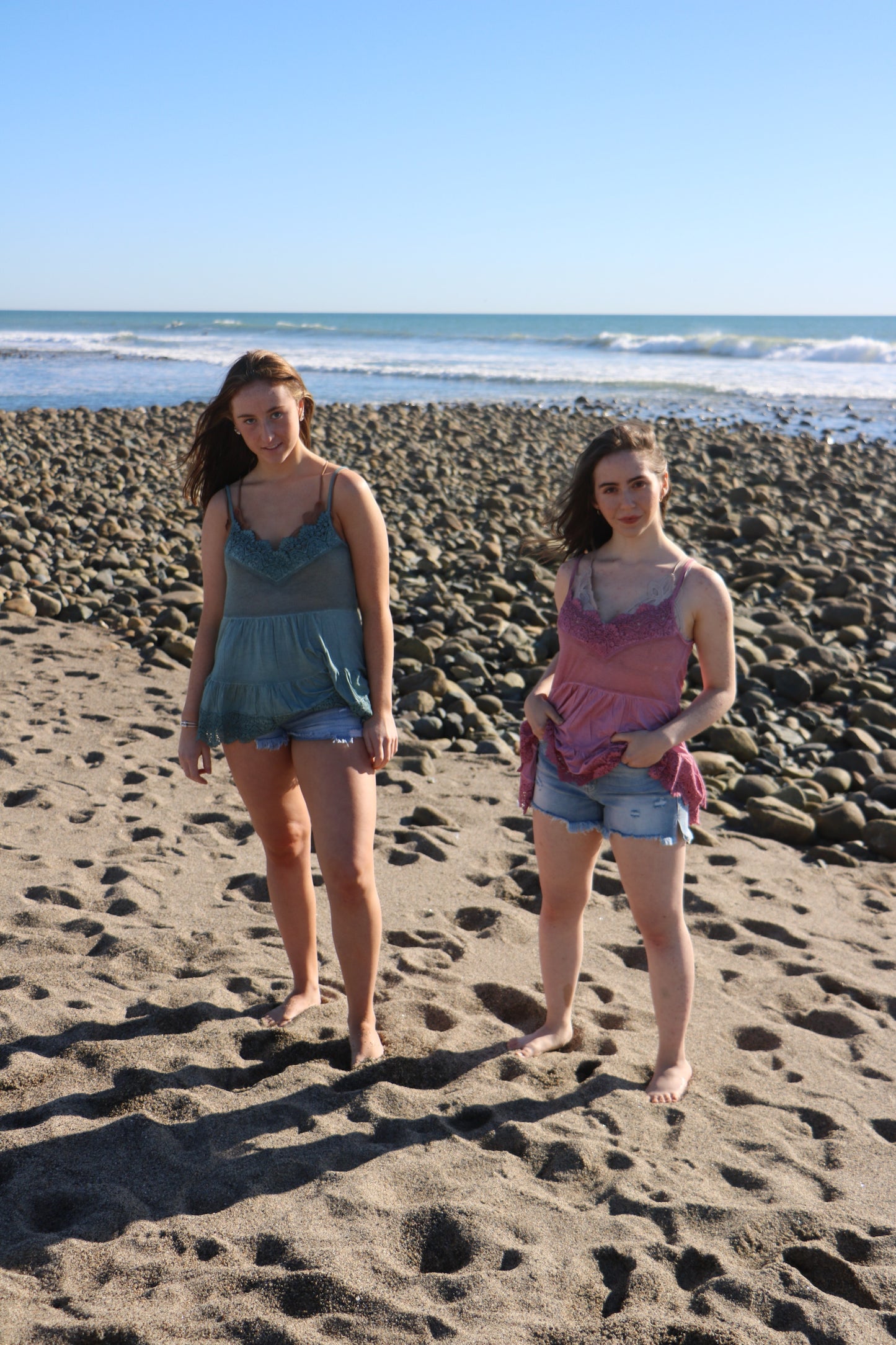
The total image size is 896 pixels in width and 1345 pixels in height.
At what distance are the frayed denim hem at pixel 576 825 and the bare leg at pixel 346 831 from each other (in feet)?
1.54

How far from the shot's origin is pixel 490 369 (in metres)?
36.4

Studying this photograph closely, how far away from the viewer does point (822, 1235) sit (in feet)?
8.11

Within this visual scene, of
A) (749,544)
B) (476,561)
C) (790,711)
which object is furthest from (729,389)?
(790,711)

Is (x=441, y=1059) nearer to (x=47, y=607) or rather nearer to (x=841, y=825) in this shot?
(x=841, y=825)

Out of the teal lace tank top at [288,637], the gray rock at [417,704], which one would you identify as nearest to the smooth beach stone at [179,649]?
the gray rock at [417,704]

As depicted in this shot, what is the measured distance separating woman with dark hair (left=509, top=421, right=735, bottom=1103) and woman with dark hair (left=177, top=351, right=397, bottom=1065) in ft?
1.56

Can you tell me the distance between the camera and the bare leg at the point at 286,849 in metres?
2.96

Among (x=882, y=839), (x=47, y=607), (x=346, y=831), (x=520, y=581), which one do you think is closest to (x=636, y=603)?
(x=346, y=831)

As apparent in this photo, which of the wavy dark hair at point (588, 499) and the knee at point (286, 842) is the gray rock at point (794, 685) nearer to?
the wavy dark hair at point (588, 499)

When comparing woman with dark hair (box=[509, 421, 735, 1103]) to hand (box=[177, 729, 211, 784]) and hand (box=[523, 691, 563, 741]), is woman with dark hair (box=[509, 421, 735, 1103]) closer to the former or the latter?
hand (box=[523, 691, 563, 741])

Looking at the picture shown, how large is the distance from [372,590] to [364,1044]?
1.31 meters

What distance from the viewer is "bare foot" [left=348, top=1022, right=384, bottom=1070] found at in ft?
10.2

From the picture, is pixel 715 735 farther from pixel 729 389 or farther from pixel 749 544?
pixel 729 389

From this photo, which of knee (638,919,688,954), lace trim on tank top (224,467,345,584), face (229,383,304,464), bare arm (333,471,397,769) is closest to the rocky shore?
knee (638,919,688,954)
